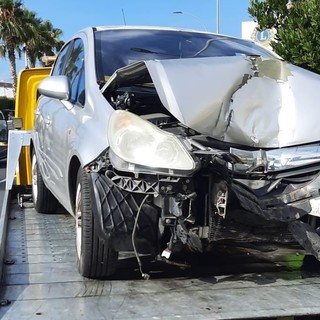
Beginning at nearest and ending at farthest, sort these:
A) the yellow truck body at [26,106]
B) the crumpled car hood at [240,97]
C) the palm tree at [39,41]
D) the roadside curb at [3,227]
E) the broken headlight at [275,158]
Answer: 1. the broken headlight at [275,158]
2. the crumpled car hood at [240,97]
3. the roadside curb at [3,227]
4. the yellow truck body at [26,106]
5. the palm tree at [39,41]

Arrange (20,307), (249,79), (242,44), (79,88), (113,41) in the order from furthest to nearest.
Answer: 1. (242,44)
2. (113,41)
3. (79,88)
4. (249,79)
5. (20,307)

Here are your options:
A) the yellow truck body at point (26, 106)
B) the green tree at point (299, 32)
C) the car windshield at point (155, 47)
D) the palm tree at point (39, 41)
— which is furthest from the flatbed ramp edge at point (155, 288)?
the palm tree at point (39, 41)

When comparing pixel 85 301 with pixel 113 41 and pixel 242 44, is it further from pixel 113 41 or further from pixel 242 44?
pixel 242 44

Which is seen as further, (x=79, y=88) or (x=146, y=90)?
(x=79, y=88)

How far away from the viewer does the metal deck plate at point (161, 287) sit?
2941 mm

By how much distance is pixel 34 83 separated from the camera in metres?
6.86

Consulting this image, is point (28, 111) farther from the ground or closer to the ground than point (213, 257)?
farther from the ground

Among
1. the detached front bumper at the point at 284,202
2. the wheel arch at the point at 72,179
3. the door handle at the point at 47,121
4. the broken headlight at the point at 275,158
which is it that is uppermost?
the broken headlight at the point at 275,158

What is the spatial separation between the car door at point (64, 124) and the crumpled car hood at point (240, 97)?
570 millimetres

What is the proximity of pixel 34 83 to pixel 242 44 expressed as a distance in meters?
2.69

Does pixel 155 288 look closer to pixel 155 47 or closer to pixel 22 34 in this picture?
pixel 155 47

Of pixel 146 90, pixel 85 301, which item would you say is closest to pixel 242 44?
pixel 146 90

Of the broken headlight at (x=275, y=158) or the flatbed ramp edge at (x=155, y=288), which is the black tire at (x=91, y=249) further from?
the broken headlight at (x=275, y=158)

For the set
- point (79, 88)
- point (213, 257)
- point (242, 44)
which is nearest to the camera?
point (213, 257)
